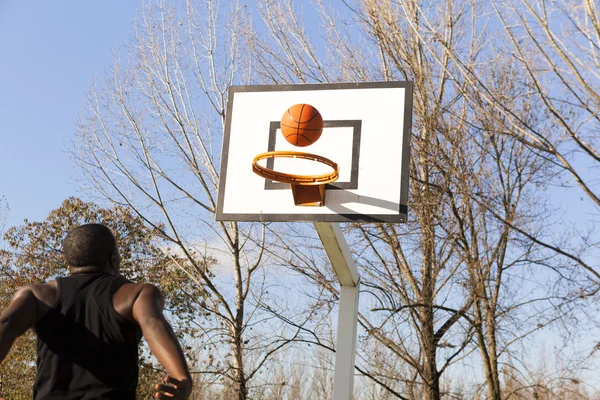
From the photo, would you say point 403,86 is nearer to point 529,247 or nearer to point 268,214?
point 268,214

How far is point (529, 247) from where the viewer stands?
38.5 ft

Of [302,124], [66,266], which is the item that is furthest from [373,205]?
[66,266]

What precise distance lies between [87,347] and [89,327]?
7 cm

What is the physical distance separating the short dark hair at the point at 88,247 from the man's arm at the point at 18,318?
8.1 inches

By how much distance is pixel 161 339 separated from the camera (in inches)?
100

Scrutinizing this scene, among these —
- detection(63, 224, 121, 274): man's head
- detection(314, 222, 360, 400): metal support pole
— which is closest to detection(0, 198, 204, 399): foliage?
detection(314, 222, 360, 400): metal support pole

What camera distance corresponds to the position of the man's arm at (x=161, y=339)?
2.43 metres

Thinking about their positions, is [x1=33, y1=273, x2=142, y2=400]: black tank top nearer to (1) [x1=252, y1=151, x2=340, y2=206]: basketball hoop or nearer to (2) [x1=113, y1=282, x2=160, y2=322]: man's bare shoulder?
(2) [x1=113, y1=282, x2=160, y2=322]: man's bare shoulder

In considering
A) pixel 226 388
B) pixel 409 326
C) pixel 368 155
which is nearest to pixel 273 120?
pixel 368 155

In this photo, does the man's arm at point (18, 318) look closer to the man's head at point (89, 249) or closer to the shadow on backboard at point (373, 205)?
the man's head at point (89, 249)

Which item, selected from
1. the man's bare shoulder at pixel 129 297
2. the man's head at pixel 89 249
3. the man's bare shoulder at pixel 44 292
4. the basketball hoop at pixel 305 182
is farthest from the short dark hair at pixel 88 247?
the basketball hoop at pixel 305 182

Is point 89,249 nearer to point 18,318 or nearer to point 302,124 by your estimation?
point 18,318

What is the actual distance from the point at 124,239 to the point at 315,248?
629 cm

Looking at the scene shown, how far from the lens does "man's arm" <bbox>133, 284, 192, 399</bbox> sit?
243 centimetres
